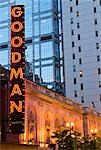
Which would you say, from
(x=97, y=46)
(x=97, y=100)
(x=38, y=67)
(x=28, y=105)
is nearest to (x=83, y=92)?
(x=97, y=100)

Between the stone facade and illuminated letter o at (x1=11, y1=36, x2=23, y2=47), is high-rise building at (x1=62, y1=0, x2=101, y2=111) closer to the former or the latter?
the stone facade

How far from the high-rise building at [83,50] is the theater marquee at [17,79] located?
213ft

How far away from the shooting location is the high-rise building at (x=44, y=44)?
14175cm

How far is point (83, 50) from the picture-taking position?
115 meters

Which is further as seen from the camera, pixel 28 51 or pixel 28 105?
pixel 28 51

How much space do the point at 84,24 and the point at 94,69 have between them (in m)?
13.9

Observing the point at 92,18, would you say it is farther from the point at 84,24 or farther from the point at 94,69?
the point at 94,69

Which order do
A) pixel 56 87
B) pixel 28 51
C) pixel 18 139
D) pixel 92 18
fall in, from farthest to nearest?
pixel 28 51, pixel 56 87, pixel 92 18, pixel 18 139

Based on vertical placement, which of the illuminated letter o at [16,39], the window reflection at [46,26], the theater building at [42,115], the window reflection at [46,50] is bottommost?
the theater building at [42,115]

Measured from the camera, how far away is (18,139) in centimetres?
4825

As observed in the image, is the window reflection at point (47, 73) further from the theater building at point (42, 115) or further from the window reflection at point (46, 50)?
the theater building at point (42, 115)

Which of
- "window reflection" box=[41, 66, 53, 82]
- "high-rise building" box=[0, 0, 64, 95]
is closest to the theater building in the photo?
"high-rise building" box=[0, 0, 64, 95]

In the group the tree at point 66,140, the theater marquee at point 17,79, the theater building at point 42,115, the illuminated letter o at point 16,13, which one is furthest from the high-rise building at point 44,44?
the theater marquee at point 17,79

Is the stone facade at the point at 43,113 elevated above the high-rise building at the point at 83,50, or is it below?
below
